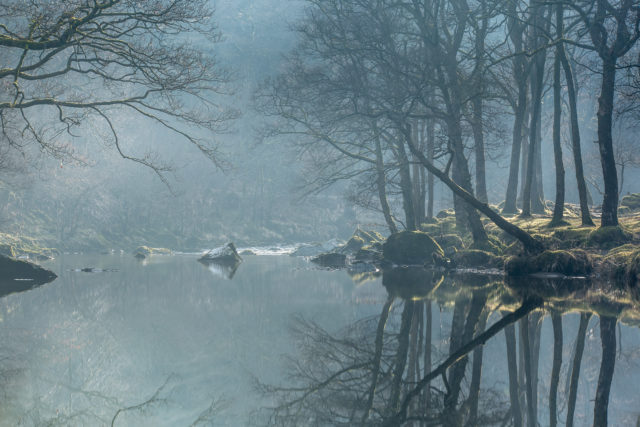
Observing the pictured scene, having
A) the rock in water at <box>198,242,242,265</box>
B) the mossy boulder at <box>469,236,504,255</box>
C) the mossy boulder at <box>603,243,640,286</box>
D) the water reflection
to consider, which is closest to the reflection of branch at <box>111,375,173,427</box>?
the water reflection

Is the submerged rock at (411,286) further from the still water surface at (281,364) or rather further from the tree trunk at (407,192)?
the tree trunk at (407,192)

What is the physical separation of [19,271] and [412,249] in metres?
12.1

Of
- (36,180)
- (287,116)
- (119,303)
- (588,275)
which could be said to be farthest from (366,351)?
(36,180)

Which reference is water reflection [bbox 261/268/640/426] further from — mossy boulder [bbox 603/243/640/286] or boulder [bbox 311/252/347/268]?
boulder [bbox 311/252/347/268]

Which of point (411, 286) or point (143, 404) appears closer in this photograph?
point (143, 404)

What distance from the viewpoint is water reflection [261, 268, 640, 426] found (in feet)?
10.6

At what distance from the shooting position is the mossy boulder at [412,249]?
18.8 metres

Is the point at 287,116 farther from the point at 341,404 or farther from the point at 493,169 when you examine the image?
the point at 493,169

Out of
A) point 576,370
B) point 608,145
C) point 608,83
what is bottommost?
point 576,370

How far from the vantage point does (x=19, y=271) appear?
1349 centimetres

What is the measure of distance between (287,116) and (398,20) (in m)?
5.00

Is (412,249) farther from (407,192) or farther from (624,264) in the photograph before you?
(624,264)

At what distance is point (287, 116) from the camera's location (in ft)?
61.8

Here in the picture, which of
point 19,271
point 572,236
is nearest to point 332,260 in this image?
point 572,236
